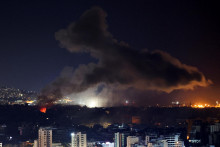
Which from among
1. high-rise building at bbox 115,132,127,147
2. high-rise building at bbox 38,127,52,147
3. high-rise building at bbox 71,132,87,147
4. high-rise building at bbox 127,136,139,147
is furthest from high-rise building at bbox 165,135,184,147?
high-rise building at bbox 38,127,52,147

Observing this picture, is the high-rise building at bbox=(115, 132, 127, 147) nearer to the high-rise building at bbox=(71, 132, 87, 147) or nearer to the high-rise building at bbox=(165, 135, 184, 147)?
the high-rise building at bbox=(71, 132, 87, 147)

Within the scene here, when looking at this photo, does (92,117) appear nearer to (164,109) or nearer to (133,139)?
(164,109)

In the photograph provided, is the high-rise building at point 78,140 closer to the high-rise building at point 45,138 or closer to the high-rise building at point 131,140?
the high-rise building at point 45,138

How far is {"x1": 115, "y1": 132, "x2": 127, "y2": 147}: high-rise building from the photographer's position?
398 inches

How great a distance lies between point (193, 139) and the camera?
10500mm

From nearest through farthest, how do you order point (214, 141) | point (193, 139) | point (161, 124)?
point (214, 141) < point (193, 139) < point (161, 124)

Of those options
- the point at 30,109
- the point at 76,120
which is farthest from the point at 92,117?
the point at 30,109

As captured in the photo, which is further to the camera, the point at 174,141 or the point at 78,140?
the point at 78,140

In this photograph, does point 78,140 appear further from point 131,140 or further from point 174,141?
point 174,141

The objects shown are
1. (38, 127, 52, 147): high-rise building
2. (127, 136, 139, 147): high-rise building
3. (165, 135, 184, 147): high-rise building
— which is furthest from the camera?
(38, 127, 52, 147): high-rise building

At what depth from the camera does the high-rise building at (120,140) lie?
10117 millimetres

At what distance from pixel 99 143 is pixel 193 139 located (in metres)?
2.22

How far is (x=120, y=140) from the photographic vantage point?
10359 millimetres

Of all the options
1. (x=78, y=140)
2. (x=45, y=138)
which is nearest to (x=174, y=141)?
(x=78, y=140)
